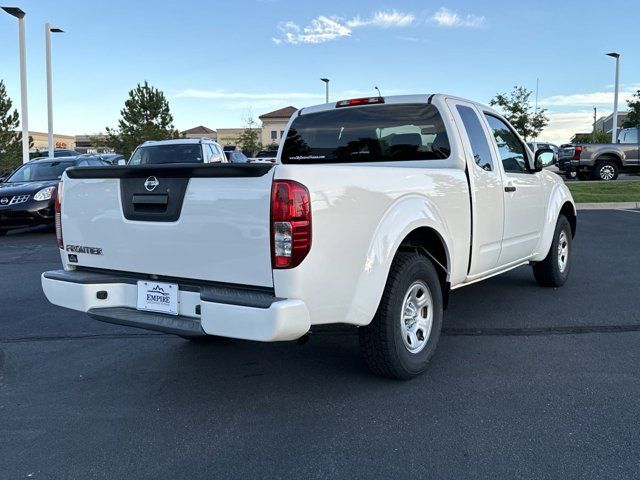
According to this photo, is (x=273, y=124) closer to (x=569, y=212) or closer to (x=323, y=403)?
(x=569, y=212)

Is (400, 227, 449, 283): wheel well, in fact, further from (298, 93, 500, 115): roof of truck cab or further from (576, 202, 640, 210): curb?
(576, 202, 640, 210): curb

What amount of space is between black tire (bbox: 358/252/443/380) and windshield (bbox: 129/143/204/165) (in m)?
9.40

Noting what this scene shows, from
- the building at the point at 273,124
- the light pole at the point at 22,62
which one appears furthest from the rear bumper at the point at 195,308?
the building at the point at 273,124

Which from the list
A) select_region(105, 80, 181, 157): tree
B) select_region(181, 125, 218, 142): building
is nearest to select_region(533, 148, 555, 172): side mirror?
select_region(105, 80, 181, 157): tree

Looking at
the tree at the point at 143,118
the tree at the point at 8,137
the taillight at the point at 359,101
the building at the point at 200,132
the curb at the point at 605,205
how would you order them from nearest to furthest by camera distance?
the taillight at the point at 359,101 → the curb at the point at 605,205 → the tree at the point at 8,137 → the tree at the point at 143,118 → the building at the point at 200,132

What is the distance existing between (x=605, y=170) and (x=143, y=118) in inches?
1367

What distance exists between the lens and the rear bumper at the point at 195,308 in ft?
10.2

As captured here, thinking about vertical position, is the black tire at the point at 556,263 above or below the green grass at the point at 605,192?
below

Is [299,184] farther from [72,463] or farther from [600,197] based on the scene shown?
[600,197]

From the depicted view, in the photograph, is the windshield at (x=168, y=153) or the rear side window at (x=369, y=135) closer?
the rear side window at (x=369, y=135)

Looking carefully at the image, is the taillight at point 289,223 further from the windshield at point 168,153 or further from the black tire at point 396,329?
the windshield at point 168,153

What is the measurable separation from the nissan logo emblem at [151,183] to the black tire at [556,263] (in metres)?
4.55

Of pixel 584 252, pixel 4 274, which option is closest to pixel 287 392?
pixel 4 274

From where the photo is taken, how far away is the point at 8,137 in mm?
36031
